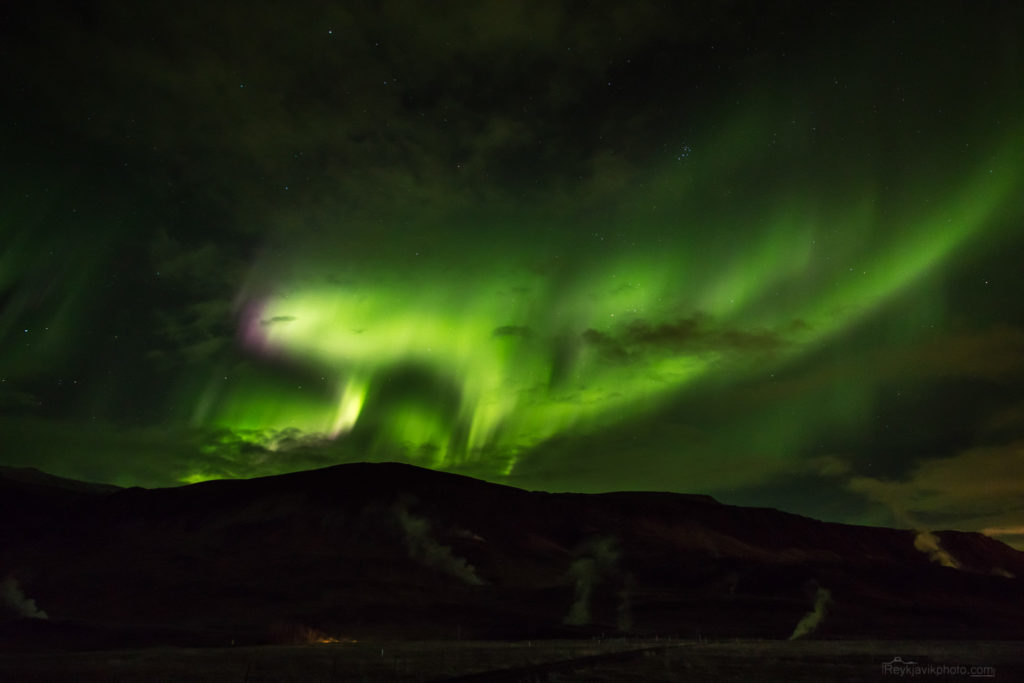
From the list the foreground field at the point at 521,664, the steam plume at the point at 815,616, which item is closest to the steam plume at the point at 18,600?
the foreground field at the point at 521,664

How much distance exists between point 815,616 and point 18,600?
177m

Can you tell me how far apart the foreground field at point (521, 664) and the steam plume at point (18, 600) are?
65.6 metres

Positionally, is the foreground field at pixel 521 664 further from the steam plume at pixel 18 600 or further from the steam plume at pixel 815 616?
the steam plume at pixel 18 600

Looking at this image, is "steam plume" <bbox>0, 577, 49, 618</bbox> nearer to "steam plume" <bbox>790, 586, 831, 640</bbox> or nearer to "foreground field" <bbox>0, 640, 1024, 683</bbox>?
"foreground field" <bbox>0, 640, 1024, 683</bbox>

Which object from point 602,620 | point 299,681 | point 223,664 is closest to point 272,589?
point 602,620

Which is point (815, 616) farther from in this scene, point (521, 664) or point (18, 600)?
point (18, 600)

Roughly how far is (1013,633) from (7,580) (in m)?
237

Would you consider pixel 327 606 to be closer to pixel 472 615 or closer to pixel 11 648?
pixel 472 615

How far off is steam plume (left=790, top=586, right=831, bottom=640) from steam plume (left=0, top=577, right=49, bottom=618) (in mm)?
153114

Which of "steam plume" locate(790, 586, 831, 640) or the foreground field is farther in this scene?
"steam plume" locate(790, 586, 831, 640)

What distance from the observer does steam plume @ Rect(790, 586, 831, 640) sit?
155 m

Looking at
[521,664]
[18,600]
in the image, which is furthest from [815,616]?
[18,600]

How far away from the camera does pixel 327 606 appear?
168875 millimetres

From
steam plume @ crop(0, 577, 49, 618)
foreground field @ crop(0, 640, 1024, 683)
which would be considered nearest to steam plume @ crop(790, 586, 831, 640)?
foreground field @ crop(0, 640, 1024, 683)
